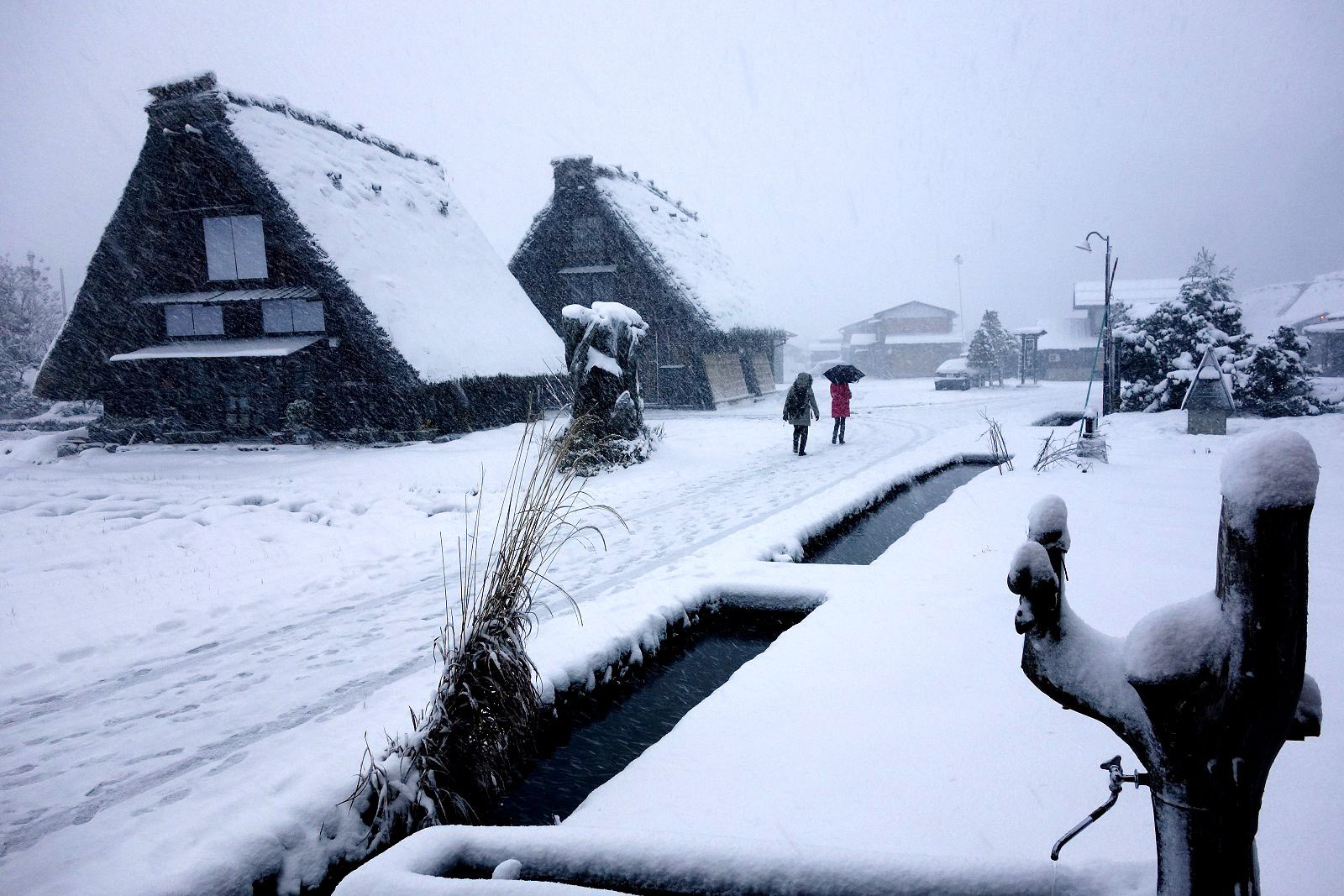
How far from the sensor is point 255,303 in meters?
15.9

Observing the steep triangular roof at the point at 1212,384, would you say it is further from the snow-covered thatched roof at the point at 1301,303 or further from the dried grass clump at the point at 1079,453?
the snow-covered thatched roof at the point at 1301,303

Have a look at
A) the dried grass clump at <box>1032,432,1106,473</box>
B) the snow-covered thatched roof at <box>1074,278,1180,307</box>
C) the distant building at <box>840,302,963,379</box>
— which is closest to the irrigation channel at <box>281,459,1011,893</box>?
the dried grass clump at <box>1032,432,1106,473</box>

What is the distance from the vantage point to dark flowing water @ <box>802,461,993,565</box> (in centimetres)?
673

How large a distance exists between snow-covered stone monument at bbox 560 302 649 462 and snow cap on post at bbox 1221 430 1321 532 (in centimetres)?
978

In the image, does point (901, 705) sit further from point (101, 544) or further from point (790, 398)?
point (790, 398)

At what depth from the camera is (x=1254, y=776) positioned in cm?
128

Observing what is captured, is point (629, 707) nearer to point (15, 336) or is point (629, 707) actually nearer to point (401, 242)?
point (401, 242)

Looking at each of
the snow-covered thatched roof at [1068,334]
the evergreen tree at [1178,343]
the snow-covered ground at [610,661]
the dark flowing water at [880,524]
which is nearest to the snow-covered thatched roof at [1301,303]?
the evergreen tree at [1178,343]

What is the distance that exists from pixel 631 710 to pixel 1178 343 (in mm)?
18169

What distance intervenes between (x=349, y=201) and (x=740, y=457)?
10.9 meters

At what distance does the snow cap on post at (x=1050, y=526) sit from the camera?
1.54 metres

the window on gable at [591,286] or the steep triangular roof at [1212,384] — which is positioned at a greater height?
the window on gable at [591,286]

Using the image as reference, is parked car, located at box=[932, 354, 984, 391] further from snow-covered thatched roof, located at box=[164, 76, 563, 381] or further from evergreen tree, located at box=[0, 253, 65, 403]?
evergreen tree, located at box=[0, 253, 65, 403]

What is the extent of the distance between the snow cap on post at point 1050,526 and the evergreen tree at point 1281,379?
762 inches
